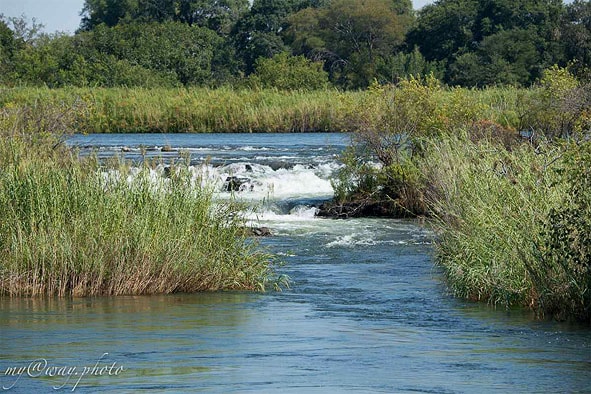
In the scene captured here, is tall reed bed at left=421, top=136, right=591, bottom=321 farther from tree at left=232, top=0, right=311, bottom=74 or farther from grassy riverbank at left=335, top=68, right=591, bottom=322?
tree at left=232, top=0, right=311, bottom=74

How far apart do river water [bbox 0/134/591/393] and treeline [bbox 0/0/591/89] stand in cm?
3395

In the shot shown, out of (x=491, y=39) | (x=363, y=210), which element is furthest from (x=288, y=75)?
(x=363, y=210)

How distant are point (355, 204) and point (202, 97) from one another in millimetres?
21634

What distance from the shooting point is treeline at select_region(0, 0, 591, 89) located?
56.3 metres

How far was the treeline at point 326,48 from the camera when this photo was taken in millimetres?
56312

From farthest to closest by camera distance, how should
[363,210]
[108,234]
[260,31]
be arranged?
1. [260,31]
2. [363,210]
3. [108,234]

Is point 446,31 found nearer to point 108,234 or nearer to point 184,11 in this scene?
point 184,11

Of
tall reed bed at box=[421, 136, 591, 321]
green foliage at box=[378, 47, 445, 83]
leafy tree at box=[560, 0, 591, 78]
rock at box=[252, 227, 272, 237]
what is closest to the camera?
tall reed bed at box=[421, 136, 591, 321]

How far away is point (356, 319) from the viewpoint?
37.7 ft

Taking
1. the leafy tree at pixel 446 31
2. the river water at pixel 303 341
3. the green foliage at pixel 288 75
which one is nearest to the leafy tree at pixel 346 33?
the leafy tree at pixel 446 31

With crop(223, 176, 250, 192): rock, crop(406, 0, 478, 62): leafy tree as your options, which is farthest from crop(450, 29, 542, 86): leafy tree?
crop(223, 176, 250, 192): rock

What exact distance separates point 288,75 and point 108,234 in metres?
45.1

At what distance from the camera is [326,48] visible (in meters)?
72.2

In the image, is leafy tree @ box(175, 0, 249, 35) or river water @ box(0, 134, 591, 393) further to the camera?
leafy tree @ box(175, 0, 249, 35)
